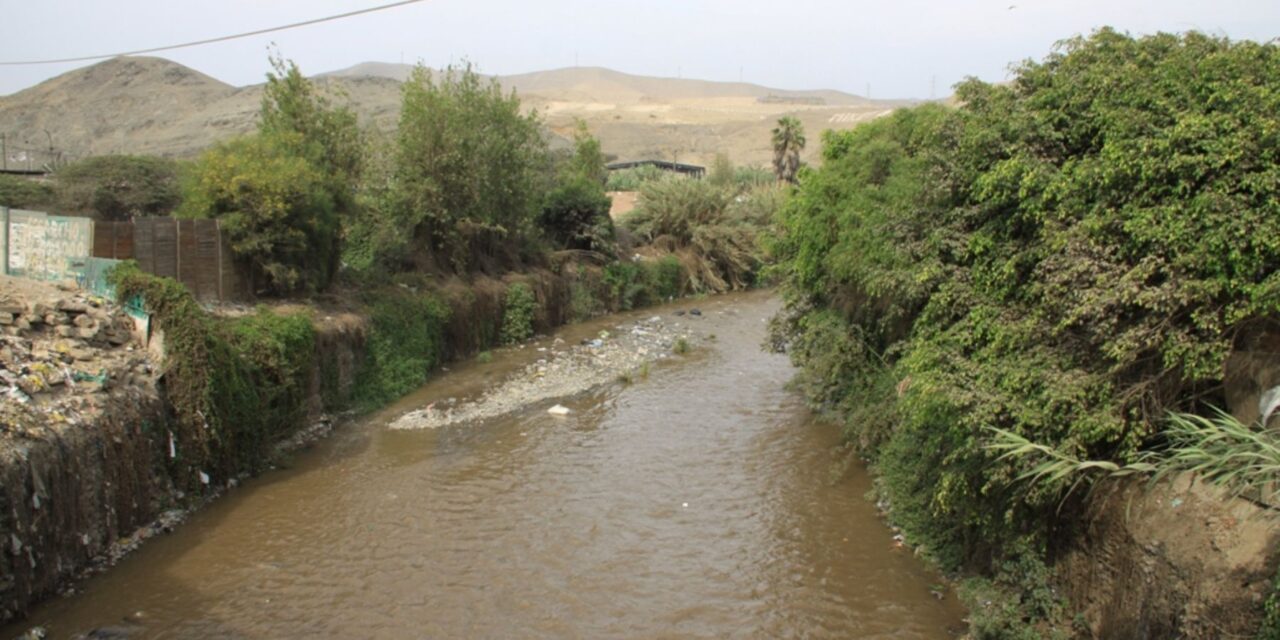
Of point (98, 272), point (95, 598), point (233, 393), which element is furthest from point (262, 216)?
point (95, 598)

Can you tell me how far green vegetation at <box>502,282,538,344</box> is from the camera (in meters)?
25.2

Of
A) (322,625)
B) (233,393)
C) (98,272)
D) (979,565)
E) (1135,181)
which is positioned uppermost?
(1135,181)

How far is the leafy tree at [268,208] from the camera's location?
16641 millimetres

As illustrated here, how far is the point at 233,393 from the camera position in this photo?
44.1ft

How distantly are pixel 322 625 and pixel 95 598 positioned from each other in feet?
9.03

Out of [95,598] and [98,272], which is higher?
[98,272]

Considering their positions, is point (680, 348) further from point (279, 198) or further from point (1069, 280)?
point (1069, 280)

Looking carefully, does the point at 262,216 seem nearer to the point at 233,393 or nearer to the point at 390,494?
the point at 233,393

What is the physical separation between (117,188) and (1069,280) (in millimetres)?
22761

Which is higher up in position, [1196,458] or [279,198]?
[279,198]

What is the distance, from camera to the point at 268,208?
55.5 ft

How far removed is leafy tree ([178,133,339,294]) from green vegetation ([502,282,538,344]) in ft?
23.5

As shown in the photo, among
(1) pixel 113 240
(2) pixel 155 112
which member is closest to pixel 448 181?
(1) pixel 113 240

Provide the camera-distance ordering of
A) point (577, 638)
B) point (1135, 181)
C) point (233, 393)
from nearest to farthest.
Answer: point (1135, 181)
point (577, 638)
point (233, 393)
